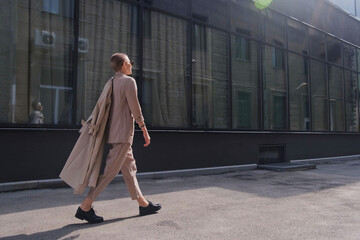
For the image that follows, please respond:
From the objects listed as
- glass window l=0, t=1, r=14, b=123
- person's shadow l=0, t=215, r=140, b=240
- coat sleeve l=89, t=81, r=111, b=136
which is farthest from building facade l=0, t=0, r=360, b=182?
coat sleeve l=89, t=81, r=111, b=136

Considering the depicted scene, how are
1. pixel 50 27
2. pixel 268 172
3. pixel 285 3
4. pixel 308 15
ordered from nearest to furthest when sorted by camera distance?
pixel 50 27 → pixel 268 172 → pixel 285 3 → pixel 308 15

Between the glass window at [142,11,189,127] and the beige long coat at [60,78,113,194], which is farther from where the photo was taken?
the glass window at [142,11,189,127]

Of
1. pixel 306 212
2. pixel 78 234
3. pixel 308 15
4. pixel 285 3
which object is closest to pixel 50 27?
pixel 78 234

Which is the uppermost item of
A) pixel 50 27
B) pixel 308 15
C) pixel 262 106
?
pixel 308 15

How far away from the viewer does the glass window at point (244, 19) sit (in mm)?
9178

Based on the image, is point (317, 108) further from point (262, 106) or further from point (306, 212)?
point (306, 212)

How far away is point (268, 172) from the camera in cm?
816

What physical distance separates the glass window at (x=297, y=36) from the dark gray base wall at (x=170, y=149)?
10.4ft

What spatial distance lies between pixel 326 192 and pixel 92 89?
5.03 m

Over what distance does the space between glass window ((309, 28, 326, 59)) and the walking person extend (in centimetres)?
1012

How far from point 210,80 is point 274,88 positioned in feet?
9.43

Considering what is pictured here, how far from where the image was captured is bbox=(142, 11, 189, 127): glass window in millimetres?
7363

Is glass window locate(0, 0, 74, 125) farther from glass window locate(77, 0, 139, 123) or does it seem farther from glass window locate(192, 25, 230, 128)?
glass window locate(192, 25, 230, 128)

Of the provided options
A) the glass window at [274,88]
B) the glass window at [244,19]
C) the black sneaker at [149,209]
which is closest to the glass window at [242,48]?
the glass window at [244,19]
